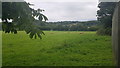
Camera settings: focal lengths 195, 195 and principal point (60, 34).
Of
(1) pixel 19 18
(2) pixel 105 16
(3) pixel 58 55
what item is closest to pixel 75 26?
(2) pixel 105 16

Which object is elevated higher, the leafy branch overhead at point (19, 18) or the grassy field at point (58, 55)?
the leafy branch overhead at point (19, 18)

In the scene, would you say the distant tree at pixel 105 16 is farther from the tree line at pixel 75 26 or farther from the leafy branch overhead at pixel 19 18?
the leafy branch overhead at pixel 19 18

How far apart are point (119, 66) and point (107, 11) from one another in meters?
17.0

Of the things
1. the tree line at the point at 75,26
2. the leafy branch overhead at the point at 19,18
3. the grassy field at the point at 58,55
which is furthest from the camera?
the tree line at the point at 75,26

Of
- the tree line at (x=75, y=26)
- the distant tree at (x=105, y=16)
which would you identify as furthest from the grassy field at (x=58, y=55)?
the distant tree at (x=105, y=16)

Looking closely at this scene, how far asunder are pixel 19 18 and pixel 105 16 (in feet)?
56.7

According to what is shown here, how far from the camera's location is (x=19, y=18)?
409 centimetres

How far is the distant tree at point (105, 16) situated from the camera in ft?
63.5

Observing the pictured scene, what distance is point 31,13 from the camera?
4.28 m

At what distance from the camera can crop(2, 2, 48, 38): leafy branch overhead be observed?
3.91 m

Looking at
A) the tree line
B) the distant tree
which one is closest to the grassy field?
the tree line

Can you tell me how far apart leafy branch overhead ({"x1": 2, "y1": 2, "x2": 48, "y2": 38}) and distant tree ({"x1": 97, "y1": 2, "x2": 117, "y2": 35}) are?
1560 centimetres

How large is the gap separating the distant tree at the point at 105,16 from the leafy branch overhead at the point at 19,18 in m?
15.6

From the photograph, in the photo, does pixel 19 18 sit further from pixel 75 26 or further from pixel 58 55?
pixel 75 26
